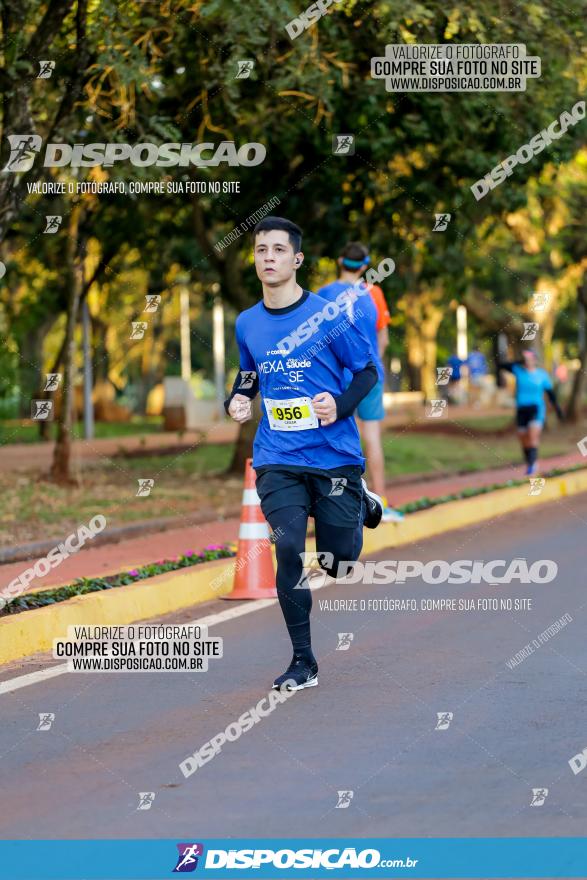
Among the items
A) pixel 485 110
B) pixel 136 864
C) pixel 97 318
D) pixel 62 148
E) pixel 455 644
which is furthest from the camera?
pixel 97 318

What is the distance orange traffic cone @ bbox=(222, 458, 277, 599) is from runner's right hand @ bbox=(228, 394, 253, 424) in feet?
8.90

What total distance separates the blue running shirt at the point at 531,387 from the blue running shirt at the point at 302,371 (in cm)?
1268

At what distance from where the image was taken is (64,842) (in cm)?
535

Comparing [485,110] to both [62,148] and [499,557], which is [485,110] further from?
[499,557]

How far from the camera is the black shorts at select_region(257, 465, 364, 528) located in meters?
7.62

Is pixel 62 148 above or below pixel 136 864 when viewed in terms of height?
above

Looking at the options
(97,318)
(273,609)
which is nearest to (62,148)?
(273,609)

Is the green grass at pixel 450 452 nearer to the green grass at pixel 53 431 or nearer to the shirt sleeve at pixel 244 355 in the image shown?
the green grass at pixel 53 431

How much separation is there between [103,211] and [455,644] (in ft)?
40.2

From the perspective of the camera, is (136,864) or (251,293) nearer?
(136,864)

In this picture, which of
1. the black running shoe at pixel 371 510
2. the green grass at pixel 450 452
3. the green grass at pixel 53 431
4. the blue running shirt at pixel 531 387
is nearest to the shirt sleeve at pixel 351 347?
the black running shoe at pixel 371 510

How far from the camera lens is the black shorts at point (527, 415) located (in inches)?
794

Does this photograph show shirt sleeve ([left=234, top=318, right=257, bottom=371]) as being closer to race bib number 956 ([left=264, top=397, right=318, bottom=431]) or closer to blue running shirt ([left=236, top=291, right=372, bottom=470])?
blue running shirt ([left=236, top=291, right=372, bottom=470])

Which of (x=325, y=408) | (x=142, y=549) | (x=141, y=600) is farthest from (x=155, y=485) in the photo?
(x=325, y=408)
